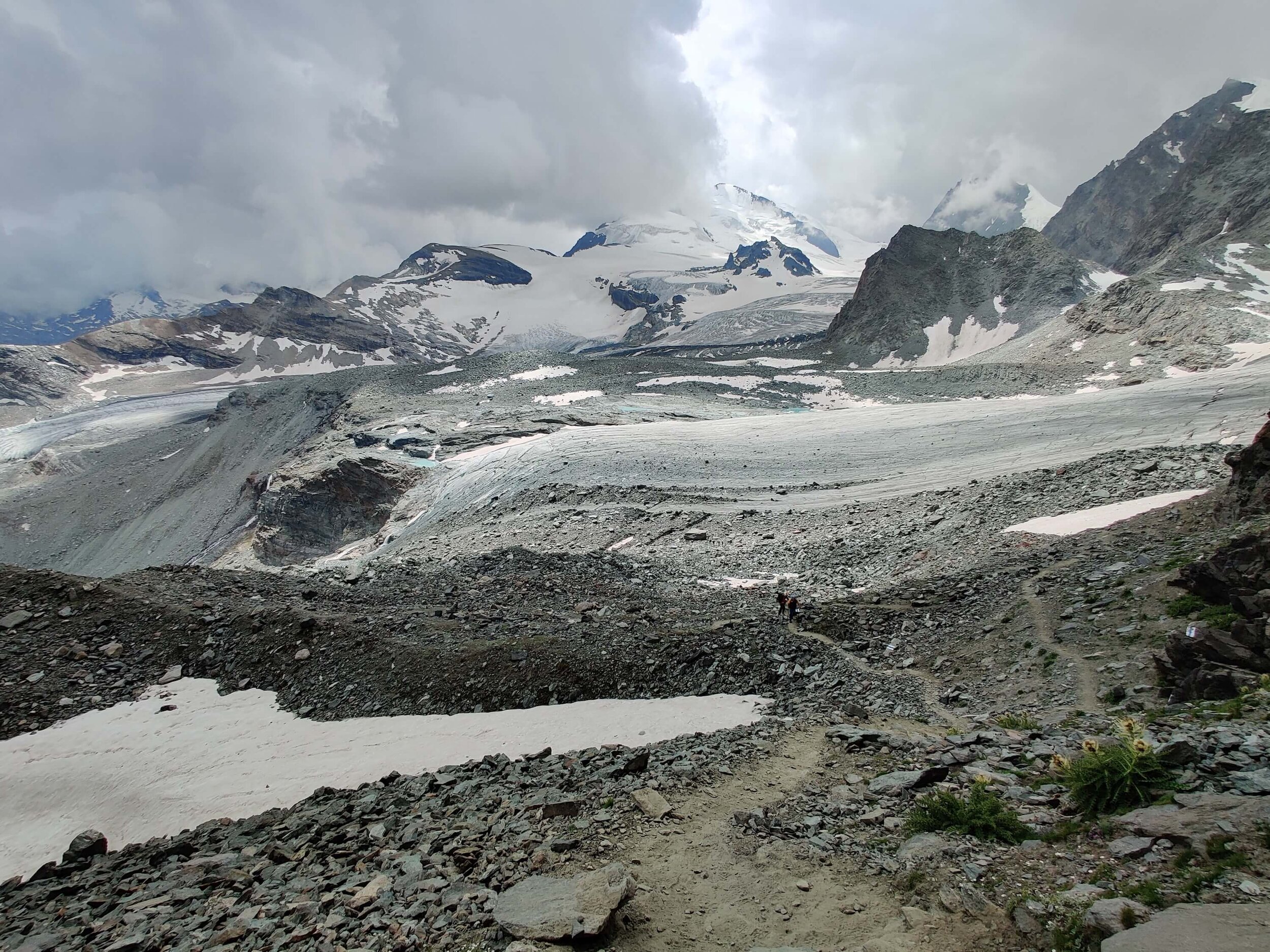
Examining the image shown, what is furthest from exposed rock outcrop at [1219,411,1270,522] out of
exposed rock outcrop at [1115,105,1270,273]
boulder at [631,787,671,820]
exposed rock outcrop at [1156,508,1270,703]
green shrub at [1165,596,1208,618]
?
exposed rock outcrop at [1115,105,1270,273]

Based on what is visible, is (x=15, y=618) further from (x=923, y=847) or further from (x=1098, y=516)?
(x=1098, y=516)

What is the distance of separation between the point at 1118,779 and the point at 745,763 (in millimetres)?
4383

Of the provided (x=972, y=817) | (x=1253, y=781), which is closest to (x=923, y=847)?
(x=972, y=817)

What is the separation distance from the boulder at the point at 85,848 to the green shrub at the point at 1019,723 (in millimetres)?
13444

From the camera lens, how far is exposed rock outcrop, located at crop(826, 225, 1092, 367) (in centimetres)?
9788

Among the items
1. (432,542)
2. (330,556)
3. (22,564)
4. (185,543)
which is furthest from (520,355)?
(22,564)

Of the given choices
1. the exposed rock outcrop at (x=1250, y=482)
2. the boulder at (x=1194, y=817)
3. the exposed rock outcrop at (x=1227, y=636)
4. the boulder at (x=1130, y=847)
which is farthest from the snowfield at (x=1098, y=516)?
the boulder at (x=1130, y=847)

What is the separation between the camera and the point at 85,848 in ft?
33.2

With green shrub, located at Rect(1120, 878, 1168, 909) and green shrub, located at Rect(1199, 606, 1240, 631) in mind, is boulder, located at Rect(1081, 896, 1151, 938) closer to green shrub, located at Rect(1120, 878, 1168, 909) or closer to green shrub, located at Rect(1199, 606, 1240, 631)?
green shrub, located at Rect(1120, 878, 1168, 909)

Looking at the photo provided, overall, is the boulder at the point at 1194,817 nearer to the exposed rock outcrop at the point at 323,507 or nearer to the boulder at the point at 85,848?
the boulder at the point at 85,848

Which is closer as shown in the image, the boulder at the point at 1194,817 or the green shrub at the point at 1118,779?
the boulder at the point at 1194,817

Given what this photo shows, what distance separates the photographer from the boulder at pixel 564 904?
5629 mm

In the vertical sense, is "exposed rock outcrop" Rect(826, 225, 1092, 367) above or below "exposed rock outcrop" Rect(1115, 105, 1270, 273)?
below

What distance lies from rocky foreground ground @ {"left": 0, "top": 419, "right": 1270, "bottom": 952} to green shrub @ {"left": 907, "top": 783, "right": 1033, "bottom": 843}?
3 cm
